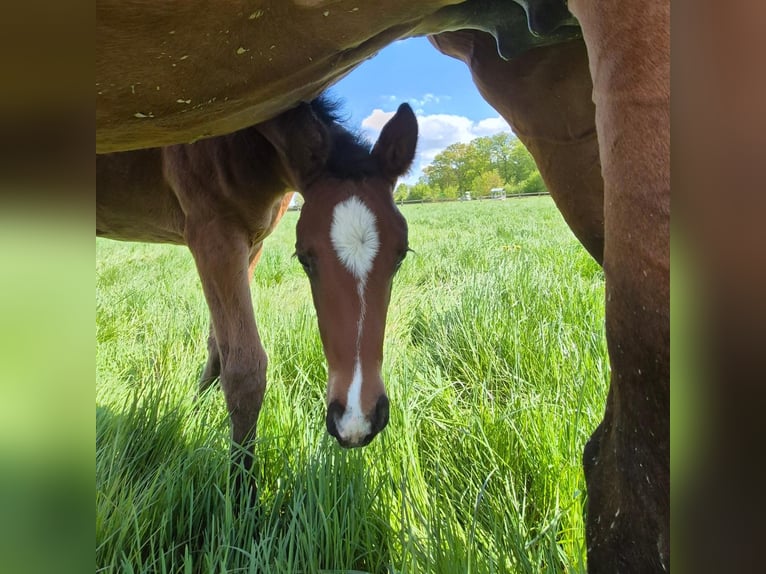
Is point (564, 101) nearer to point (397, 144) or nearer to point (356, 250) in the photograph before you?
point (397, 144)

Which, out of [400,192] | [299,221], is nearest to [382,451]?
[299,221]

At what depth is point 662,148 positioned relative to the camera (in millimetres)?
708

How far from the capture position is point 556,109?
5.56 feet

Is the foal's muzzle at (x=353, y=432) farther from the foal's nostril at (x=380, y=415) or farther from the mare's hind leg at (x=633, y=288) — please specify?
the mare's hind leg at (x=633, y=288)

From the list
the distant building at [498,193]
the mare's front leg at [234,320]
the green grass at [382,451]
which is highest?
the distant building at [498,193]

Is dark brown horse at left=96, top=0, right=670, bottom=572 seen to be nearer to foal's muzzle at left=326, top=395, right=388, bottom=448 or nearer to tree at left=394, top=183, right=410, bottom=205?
tree at left=394, top=183, right=410, bottom=205

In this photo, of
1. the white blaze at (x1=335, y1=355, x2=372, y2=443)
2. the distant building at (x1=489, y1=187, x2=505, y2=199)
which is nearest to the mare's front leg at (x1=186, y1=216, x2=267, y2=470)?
the white blaze at (x1=335, y1=355, x2=372, y2=443)

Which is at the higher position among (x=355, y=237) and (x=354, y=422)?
(x=355, y=237)

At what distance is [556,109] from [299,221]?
98 centimetres

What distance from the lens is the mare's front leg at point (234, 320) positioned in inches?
78.9

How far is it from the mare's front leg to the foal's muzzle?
0.64 metres

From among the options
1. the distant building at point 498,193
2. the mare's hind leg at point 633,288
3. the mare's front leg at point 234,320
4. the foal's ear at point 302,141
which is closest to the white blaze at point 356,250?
the foal's ear at point 302,141

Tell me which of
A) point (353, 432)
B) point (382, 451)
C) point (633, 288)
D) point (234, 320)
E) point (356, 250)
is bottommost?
point (382, 451)
